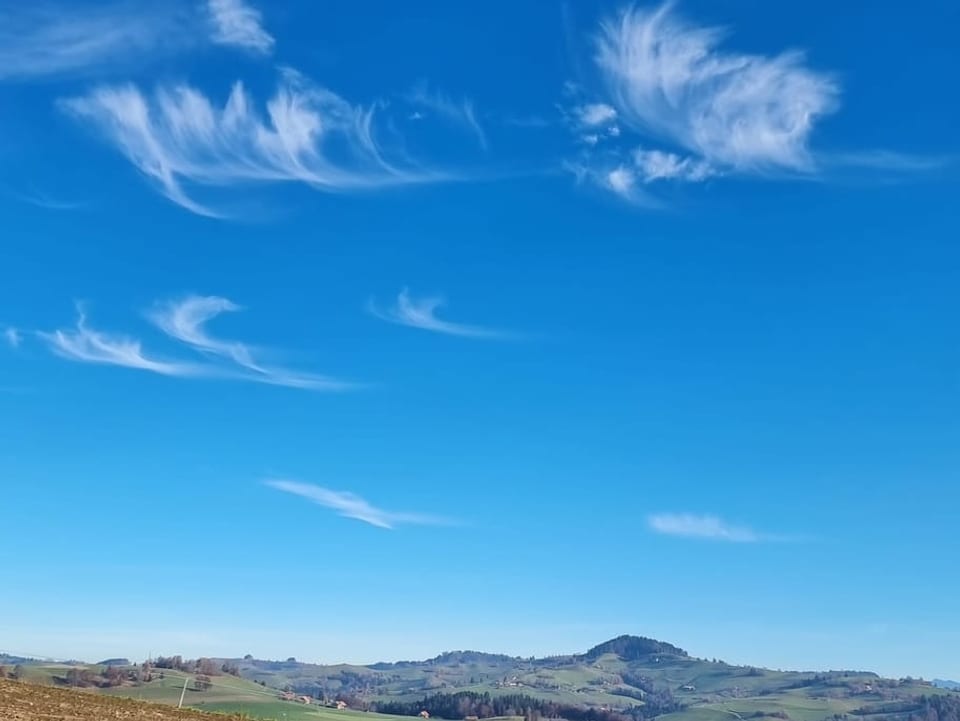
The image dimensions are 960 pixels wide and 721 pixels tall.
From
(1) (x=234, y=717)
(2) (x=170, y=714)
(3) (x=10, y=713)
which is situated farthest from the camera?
(1) (x=234, y=717)

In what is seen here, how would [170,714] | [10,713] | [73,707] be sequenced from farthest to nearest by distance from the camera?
[170,714], [73,707], [10,713]

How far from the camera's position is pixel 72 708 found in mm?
59969

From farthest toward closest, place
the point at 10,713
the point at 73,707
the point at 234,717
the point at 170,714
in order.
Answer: the point at 234,717, the point at 170,714, the point at 73,707, the point at 10,713

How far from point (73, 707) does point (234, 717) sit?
55.3 feet

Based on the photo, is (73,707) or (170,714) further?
(170,714)

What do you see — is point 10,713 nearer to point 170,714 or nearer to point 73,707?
point 73,707

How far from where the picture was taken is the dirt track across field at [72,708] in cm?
5431

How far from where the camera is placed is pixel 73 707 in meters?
60.7

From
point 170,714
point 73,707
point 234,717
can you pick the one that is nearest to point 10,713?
point 73,707

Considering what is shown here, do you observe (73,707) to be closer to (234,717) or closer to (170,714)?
(170,714)

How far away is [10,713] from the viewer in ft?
171

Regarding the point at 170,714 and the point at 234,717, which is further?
the point at 234,717

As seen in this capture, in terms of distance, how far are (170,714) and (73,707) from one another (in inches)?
341

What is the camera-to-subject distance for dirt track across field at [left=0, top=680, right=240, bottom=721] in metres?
54.3
